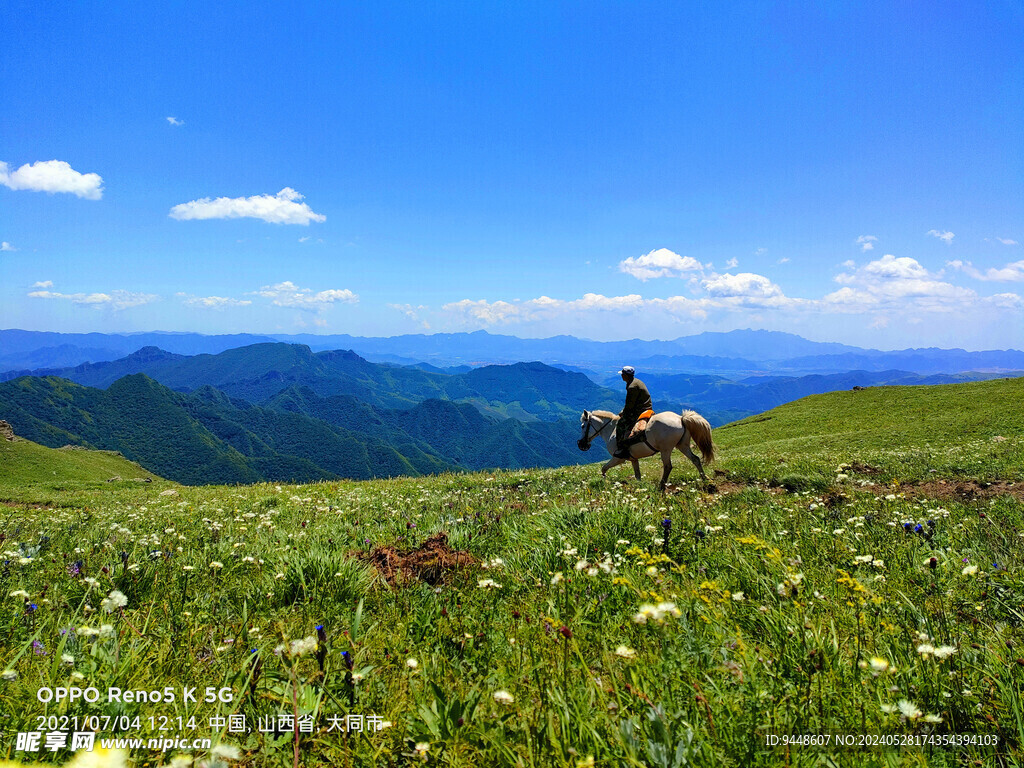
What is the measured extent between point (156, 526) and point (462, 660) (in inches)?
339

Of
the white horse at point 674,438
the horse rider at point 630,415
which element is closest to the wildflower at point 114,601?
the white horse at point 674,438

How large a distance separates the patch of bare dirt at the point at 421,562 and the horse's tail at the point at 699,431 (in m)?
11.4

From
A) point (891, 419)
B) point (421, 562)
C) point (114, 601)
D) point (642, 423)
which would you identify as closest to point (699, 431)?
point (642, 423)

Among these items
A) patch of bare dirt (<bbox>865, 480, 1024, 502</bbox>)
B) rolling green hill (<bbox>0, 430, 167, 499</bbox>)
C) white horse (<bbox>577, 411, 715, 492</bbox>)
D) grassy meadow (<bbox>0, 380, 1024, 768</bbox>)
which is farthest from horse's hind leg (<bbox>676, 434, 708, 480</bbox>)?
rolling green hill (<bbox>0, 430, 167, 499</bbox>)

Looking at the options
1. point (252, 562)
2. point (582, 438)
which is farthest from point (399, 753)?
point (582, 438)

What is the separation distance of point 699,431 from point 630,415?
241 cm

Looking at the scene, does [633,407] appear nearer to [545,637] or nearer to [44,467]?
[545,637]

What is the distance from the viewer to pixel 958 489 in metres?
13.7

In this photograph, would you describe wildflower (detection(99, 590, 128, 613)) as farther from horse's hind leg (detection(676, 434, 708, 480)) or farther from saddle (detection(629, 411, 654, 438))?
horse's hind leg (detection(676, 434, 708, 480))

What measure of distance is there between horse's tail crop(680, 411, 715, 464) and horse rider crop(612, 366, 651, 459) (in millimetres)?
1371

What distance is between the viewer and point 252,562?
6301mm

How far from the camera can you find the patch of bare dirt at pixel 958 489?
1251 centimetres

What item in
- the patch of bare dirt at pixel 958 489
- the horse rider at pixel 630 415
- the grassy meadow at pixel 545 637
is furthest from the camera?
the horse rider at pixel 630 415

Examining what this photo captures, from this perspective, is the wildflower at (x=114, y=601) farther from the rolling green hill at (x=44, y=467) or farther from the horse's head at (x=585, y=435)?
the rolling green hill at (x=44, y=467)
